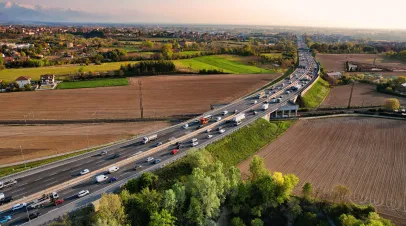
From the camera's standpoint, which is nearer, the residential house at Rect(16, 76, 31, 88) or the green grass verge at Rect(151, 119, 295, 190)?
the green grass verge at Rect(151, 119, 295, 190)

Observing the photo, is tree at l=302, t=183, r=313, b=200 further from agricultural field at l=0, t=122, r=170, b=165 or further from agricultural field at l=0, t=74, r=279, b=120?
agricultural field at l=0, t=74, r=279, b=120

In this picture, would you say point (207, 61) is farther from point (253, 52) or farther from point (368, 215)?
point (368, 215)

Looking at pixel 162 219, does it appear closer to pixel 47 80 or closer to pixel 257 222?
pixel 257 222

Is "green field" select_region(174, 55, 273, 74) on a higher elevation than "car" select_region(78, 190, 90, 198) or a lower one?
higher

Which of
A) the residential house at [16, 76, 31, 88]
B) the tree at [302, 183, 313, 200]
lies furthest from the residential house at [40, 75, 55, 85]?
the tree at [302, 183, 313, 200]

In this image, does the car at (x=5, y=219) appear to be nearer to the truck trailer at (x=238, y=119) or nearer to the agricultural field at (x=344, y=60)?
the truck trailer at (x=238, y=119)

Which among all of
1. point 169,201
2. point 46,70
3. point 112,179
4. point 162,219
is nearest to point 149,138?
point 112,179
